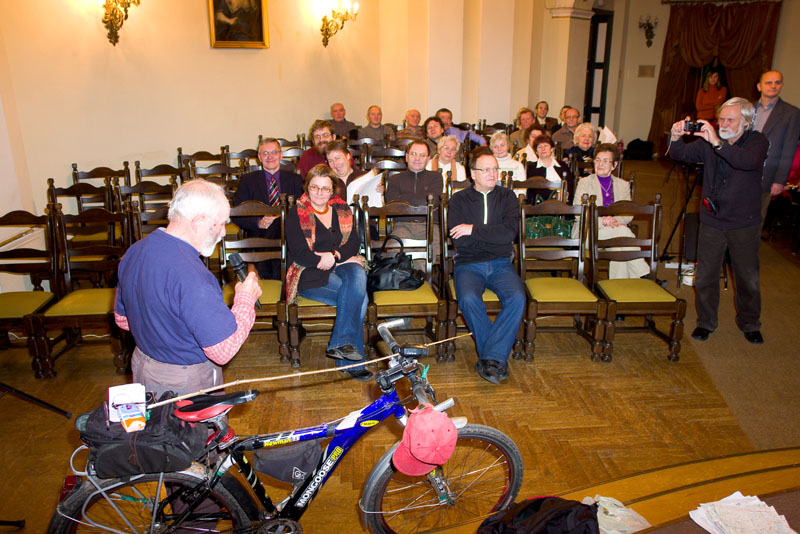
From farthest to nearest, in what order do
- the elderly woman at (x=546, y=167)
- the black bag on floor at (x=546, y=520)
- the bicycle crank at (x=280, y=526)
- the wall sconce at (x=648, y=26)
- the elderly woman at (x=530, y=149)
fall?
the wall sconce at (x=648, y=26) → the elderly woman at (x=530, y=149) → the elderly woman at (x=546, y=167) → the bicycle crank at (x=280, y=526) → the black bag on floor at (x=546, y=520)

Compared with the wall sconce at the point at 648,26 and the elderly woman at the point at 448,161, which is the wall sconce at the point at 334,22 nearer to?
the elderly woman at the point at 448,161

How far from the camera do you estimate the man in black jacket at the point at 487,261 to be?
375 cm

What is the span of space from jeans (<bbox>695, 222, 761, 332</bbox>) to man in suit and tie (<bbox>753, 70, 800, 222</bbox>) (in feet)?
2.43

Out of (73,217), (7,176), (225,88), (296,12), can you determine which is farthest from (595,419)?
(296,12)

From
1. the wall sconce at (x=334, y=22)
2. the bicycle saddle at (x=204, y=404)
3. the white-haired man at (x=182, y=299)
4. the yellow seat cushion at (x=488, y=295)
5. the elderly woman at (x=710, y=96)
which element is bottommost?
the yellow seat cushion at (x=488, y=295)

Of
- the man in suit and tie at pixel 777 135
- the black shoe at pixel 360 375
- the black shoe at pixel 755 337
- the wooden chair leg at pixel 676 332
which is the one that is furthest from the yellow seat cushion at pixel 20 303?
the man in suit and tie at pixel 777 135

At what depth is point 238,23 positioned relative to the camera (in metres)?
7.76

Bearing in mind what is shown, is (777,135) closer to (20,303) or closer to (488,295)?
(488,295)

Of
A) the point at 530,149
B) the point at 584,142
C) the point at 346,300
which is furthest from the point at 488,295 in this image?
the point at 584,142

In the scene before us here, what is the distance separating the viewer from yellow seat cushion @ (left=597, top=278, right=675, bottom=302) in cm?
389

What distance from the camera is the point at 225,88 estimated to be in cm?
787

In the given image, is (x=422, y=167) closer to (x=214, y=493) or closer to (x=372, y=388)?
(x=372, y=388)

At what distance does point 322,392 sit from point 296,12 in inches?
264

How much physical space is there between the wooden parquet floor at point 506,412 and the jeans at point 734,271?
1.35ft
